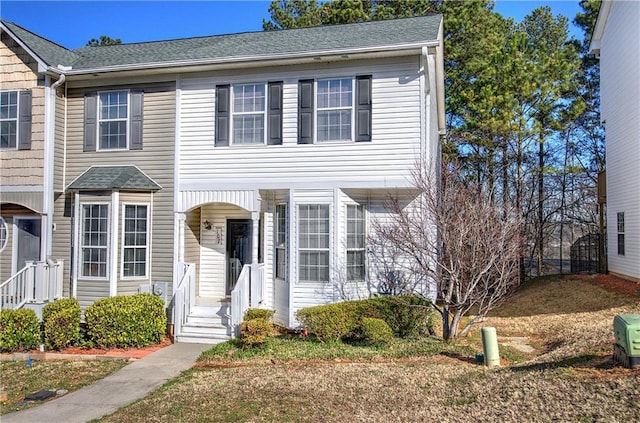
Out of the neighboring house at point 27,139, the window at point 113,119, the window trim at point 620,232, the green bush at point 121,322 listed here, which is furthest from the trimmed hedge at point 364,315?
the window trim at point 620,232

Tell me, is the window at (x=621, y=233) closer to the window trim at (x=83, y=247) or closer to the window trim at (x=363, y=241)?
the window trim at (x=363, y=241)

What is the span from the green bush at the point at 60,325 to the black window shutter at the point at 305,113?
6.27m

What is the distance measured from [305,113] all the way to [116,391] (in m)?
6.89

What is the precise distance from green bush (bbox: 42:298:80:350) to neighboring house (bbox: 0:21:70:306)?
157cm

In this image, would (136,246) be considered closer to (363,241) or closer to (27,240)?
(27,240)

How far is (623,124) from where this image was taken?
631 inches

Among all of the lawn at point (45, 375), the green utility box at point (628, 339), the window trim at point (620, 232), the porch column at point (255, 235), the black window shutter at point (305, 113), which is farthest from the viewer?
the window trim at point (620, 232)

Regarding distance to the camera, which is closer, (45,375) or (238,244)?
(45,375)

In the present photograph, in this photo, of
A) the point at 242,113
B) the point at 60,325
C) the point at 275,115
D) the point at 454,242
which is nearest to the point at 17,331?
the point at 60,325

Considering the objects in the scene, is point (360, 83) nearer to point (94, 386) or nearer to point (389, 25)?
point (389, 25)

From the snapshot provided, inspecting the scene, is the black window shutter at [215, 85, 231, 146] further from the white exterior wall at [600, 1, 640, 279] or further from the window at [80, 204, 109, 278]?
the white exterior wall at [600, 1, 640, 279]

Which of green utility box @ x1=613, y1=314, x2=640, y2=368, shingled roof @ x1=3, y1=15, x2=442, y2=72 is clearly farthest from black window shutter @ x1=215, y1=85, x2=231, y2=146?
green utility box @ x1=613, y1=314, x2=640, y2=368

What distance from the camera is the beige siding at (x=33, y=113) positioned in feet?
38.9

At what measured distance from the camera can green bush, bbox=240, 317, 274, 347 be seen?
30.5 ft
